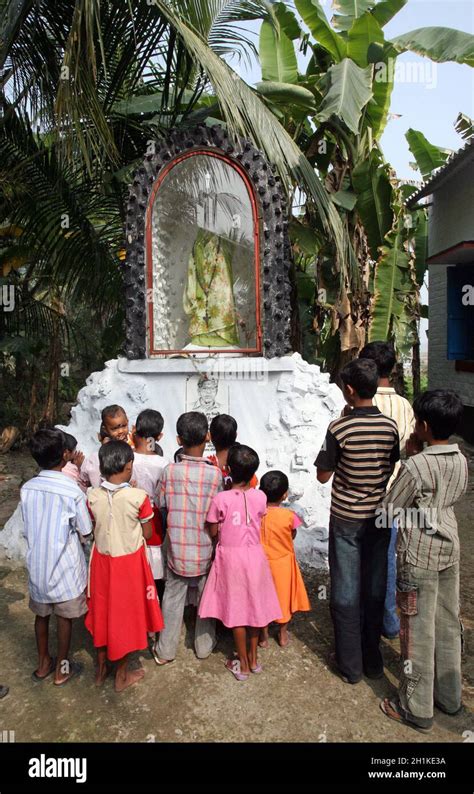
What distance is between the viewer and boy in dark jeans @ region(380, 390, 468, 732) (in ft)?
8.50

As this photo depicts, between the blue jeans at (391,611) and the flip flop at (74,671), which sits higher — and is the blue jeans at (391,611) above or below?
above

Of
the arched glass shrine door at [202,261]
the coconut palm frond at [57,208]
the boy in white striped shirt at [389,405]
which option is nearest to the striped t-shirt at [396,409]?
the boy in white striped shirt at [389,405]

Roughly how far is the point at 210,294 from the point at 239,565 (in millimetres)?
3979

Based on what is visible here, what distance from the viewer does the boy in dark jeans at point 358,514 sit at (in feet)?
9.29

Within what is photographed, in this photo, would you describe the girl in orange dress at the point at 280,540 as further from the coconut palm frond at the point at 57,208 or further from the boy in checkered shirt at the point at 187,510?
the coconut palm frond at the point at 57,208

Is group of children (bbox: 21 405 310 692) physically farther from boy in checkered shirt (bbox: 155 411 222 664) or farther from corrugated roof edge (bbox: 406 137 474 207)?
corrugated roof edge (bbox: 406 137 474 207)

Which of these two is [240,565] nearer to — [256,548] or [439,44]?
[256,548]

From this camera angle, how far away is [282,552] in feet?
10.7

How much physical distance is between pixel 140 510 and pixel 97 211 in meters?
5.74

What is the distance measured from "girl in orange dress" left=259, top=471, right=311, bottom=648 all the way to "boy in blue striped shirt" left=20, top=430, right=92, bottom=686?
1.02 metres

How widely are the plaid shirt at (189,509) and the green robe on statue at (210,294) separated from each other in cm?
318

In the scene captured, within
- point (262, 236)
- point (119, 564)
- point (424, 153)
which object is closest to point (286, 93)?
point (262, 236)

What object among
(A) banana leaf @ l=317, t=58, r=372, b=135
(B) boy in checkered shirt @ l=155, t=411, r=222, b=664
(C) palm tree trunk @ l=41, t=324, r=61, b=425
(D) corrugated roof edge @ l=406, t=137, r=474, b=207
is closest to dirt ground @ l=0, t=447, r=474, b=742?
(B) boy in checkered shirt @ l=155, t=411, r=222, b=664

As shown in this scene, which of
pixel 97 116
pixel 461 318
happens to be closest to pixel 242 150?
pixel 97 116
